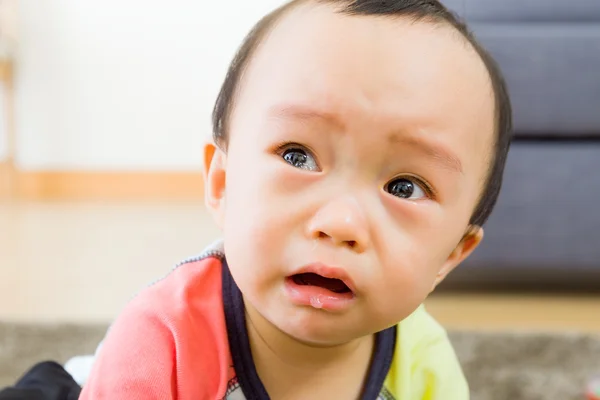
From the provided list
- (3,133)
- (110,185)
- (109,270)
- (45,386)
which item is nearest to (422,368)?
(45,386)

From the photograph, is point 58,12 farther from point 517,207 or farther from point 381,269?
point 381,269

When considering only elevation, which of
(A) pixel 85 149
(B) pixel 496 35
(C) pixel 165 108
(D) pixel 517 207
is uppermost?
(B) pixel 496 35

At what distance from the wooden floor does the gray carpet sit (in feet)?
0.26

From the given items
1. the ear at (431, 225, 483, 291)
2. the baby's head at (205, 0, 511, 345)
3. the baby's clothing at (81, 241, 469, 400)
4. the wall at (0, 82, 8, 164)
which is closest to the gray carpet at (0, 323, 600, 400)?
the baby's clothing at (81, 241, 469, 400)

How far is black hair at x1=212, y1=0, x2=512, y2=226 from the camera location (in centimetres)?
51

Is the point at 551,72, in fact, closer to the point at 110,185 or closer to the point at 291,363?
the point at 291,363

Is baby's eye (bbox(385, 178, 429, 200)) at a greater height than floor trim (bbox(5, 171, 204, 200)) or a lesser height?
greater

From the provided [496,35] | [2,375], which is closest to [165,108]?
[496,35]

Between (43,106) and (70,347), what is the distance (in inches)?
63.7

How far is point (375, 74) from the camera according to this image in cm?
48

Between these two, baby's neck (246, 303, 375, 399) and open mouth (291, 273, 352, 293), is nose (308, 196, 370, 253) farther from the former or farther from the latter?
baby's neck (246, 303, 375, 399)

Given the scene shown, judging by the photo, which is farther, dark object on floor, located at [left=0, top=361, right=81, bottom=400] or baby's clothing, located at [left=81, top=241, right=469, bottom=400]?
dark object on floor, located at [left=0, top=361, right=81, bottom=400]

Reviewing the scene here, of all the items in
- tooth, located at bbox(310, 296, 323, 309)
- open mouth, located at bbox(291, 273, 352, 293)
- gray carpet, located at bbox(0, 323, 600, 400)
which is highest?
open mouth, located at bbox(291, 273, 352, 293)

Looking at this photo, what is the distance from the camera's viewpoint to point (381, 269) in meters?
0.48
